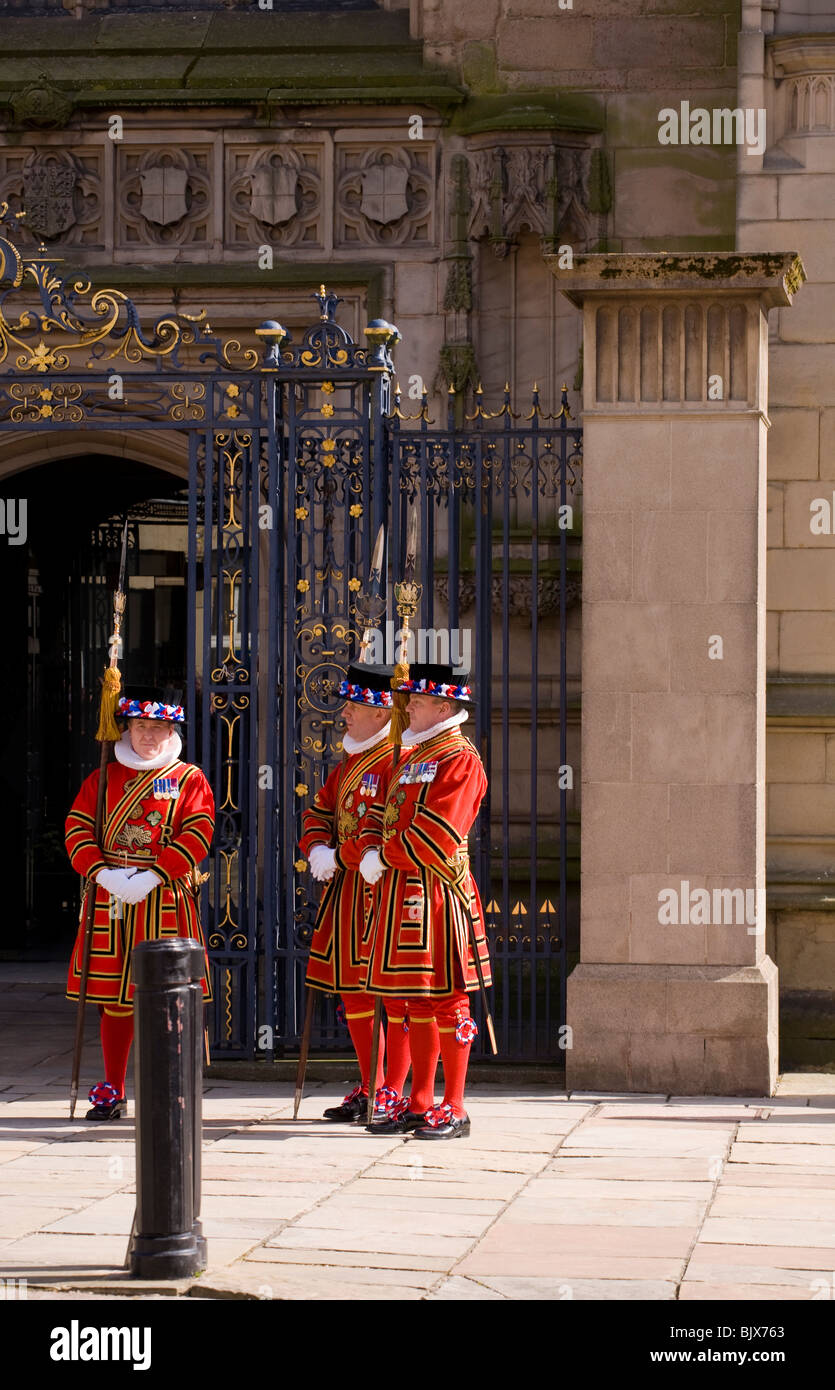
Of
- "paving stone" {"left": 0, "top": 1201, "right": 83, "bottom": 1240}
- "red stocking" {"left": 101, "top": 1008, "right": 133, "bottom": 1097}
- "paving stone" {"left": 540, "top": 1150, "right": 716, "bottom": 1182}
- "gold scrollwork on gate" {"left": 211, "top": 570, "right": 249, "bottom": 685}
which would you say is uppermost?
"gold scrollwork on gate" {"left": 211, "top": 570, "right": 249, "bottom": 685}

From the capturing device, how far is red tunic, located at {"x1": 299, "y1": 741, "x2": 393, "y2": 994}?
8188 millimetres

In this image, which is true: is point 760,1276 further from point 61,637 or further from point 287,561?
point 61,637

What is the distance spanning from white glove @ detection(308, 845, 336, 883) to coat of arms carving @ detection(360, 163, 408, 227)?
3941 millimetres

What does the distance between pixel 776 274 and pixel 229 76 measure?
3606mm

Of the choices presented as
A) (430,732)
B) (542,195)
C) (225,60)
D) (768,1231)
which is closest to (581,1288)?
(768,1231)

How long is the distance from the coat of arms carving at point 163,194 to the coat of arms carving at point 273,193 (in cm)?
36

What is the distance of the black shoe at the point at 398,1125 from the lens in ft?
26.1

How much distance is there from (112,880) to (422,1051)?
1.34 metres

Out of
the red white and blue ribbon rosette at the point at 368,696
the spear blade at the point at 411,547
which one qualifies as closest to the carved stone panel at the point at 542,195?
the spear blade at the point at 411,547

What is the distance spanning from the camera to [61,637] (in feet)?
46.5

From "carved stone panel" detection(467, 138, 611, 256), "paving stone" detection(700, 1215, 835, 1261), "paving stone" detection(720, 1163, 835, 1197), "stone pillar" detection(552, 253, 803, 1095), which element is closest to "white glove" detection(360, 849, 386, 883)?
"stone pillar" detection(552, 253, 803, 1095)

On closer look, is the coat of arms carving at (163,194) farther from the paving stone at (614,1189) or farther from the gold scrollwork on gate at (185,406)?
the paving stone at (614,1189)

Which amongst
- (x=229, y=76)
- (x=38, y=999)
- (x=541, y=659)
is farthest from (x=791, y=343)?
(x=38, y=999)

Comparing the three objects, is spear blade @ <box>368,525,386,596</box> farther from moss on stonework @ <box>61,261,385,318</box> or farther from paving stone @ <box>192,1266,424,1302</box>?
paving stone @ <box>192,1266,424,1302</box>
